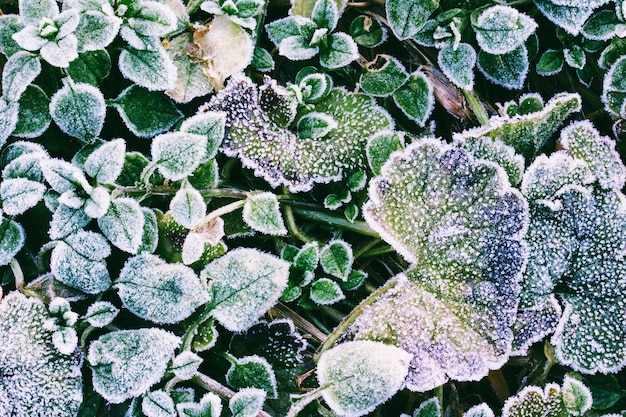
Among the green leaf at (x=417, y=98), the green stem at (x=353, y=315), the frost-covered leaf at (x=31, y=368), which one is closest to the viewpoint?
the frost-covered leaf at (x=31, y=368)

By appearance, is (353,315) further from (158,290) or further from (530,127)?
(530,127)

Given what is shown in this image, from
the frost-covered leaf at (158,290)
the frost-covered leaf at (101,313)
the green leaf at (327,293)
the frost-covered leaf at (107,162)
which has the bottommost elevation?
the frost-covered leaf at (101,313)

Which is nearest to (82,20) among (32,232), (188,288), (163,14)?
(163,14)

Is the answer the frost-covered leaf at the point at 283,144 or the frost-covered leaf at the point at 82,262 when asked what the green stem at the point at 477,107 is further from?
the frost-covered leaf at the point at 82,262

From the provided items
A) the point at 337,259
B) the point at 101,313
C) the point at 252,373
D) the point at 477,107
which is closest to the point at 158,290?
the point at 101,313

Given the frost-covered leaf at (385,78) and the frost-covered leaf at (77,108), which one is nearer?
the frost-covered leaf at (77,108)

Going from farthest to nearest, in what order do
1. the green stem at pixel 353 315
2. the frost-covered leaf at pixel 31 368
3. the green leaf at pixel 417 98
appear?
the green leaf at pixel 417 98, the green stem at pixel 353 315, the frost-covered leaf at pixel 31 368

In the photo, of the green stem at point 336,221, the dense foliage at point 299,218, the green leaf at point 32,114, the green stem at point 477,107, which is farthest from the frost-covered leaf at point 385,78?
the green leaf at point 32,114
